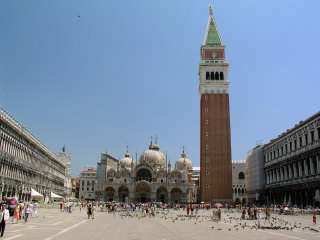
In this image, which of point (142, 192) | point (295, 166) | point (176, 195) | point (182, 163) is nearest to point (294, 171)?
point (295, 166)

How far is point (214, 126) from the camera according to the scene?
64375mm

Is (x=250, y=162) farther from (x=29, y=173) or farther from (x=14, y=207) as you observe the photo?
(x=14, y=207)

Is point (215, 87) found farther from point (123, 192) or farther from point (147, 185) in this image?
point (123, 192)

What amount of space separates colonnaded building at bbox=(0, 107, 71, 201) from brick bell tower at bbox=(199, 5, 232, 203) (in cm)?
2981

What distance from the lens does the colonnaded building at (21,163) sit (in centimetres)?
3566

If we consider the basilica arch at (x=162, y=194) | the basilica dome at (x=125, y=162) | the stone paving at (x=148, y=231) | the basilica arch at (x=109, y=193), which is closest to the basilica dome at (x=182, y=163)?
the basilica dome at (x=125, y=162)

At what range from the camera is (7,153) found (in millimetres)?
36500

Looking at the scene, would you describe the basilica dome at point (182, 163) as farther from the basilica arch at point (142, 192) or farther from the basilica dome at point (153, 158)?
the basilica arch at point (142, 192)

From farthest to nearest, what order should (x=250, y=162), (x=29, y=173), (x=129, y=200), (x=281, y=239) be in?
(x=129, y=200) < (x=250, y=162) < (x=29, y=173) < (x=281, y=239)

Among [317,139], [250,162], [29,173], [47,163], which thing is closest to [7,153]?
[29,173]

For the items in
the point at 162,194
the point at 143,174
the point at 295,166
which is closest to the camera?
the point at 295,166

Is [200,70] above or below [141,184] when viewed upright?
above

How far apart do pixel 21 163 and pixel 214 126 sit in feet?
121

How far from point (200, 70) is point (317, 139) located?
117ft
